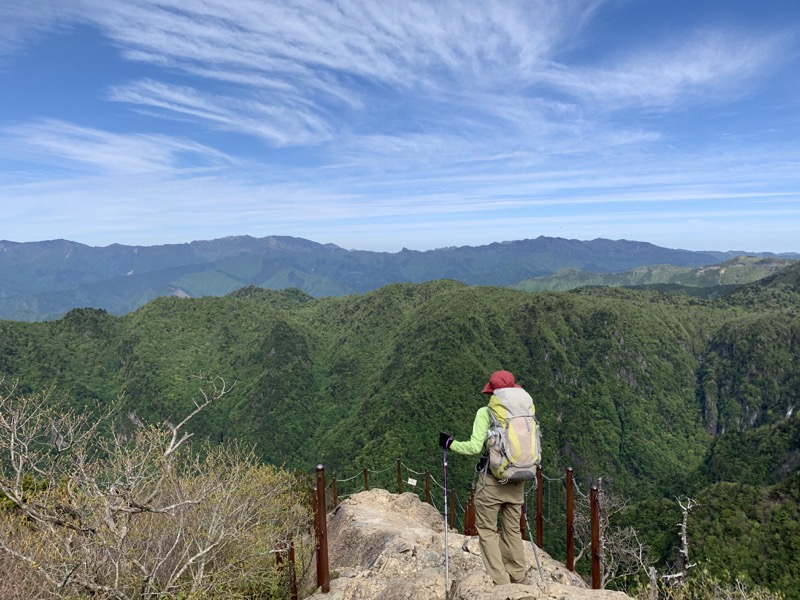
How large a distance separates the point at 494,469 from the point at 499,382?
1.36 meters

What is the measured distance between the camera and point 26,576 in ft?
29.7

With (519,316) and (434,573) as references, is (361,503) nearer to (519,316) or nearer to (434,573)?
(434,573)

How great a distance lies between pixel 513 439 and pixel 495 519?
4.80 ft

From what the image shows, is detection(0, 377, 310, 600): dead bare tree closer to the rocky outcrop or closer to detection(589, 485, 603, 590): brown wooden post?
the rocky outcrop

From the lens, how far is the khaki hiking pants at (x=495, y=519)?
7117 millimetres

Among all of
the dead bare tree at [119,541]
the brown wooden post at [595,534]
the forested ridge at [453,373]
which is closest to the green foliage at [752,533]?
the brown wooden post at [595,534]

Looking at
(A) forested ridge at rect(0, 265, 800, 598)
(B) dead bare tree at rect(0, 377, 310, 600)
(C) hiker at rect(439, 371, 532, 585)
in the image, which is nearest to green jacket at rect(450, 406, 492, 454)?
(C) hiker at rect(439, 371, 532, 585)

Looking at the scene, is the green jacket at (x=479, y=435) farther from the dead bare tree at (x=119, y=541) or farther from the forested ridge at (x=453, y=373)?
the forested ridge at (x=453, y=373)

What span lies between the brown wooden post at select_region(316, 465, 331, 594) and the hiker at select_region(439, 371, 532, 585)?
2.24 m

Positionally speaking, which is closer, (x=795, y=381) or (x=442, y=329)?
(x=795, y=381)

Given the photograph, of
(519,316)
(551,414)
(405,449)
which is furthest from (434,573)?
(519,316)

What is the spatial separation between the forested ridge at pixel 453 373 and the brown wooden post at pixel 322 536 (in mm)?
90593

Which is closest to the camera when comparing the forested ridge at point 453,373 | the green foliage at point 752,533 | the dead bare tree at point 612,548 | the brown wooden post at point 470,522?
the brown wooden post at point 470,522

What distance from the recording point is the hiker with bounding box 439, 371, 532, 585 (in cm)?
701
